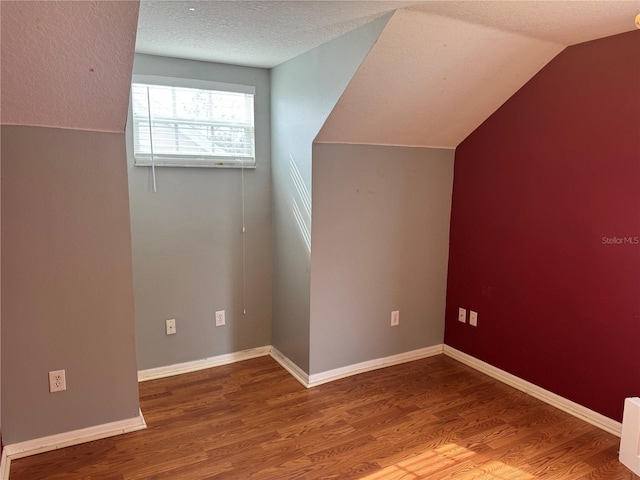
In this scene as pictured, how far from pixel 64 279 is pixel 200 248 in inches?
41.6

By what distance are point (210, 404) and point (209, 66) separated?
2206mm

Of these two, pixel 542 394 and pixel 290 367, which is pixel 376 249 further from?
pixel 542 394

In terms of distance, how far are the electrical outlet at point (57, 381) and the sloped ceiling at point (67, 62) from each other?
1.23 metres

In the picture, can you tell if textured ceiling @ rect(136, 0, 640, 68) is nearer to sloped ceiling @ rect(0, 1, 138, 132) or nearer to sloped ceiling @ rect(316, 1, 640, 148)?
sloped ceiling @ rect(316, 1, 640, 148)

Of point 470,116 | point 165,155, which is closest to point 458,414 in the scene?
point 470,116

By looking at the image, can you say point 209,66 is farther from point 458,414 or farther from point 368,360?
point 458,414

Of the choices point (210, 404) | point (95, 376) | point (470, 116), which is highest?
point (470, 116)

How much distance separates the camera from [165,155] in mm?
3020

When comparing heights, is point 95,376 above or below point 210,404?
above

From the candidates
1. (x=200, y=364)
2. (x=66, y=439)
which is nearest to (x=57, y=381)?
(x=66, y=439)

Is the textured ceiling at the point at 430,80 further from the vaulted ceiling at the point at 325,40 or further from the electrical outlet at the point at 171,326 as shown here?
the electrical outlet at the point at 171,326

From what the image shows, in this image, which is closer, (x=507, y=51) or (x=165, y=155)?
(x=507, y=51)

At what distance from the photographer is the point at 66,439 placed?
238 centimetres

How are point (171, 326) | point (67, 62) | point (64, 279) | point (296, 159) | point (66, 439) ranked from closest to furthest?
point (67, 62) < point (64, 279) < point (66, 439) < point (296, 159) < point (171, 326)
